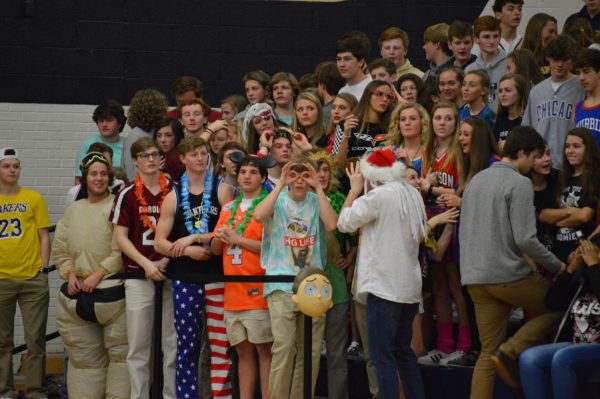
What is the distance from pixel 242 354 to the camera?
7.35m

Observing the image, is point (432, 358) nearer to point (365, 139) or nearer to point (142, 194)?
point (365, 139)

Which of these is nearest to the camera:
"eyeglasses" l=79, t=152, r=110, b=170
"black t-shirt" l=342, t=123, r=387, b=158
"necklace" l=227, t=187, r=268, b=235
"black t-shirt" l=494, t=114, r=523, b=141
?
"necklace" l=227, t=187, r=268, b=235

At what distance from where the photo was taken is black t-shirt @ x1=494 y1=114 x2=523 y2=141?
833cm

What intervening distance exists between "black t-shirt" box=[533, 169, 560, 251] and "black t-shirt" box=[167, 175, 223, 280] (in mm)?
2077

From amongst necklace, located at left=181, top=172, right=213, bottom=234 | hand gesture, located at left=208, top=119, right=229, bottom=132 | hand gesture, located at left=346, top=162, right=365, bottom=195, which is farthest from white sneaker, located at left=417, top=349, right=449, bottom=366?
hand gesture, located at left=208, top=119, right=229, bottom=132

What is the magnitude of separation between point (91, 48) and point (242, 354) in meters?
4.67

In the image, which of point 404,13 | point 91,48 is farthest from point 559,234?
point 91,48

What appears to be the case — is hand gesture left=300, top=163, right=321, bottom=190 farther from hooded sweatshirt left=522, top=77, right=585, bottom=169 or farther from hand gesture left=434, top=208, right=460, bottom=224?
hooded sweatshirt left=522, top=77, right=585, bottom=169

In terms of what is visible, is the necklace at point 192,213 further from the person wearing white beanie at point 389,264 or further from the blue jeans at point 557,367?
the blue jeans at point 557,367

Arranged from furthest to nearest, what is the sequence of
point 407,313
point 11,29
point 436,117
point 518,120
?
point 11,29 → point 518,120 → point 436,117 → point 407,313

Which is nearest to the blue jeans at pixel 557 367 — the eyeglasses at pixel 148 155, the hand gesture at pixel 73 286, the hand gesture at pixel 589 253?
the hand gesture at pixel 589 253

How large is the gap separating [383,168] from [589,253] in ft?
4.20

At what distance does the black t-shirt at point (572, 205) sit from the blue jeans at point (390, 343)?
3.71ft

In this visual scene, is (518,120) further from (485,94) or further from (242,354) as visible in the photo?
(242,354)
